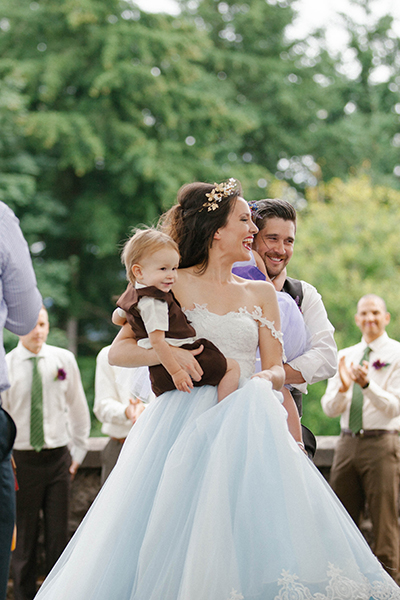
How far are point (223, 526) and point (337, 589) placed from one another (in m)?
0.35

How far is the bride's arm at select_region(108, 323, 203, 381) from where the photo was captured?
7.13 ft

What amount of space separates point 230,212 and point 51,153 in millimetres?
11312

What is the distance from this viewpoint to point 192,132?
43.3ft

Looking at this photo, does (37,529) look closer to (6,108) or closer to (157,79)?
(6,108)

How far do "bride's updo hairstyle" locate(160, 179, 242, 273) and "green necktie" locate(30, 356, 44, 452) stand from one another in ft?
7.77

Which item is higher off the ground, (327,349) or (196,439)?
(327,349)

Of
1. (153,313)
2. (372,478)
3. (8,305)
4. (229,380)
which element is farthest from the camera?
(372,478)

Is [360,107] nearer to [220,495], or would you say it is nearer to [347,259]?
[347,259]

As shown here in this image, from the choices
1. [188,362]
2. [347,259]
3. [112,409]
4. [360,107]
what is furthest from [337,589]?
[360,107]

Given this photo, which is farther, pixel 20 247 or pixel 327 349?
pixel 327 349

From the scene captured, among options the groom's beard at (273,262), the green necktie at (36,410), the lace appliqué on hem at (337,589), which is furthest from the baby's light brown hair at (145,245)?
the green necktie at (36,410)

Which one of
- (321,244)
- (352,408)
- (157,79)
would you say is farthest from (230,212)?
(157,79)

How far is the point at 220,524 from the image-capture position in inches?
73.5

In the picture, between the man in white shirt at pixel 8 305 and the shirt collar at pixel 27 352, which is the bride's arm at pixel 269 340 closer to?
the man in white shirt at pixel 8 305
